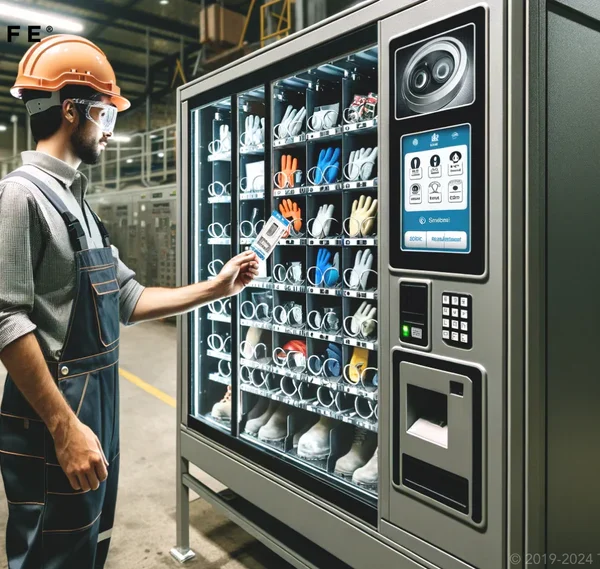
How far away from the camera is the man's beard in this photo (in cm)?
177

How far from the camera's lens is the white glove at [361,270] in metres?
2.40

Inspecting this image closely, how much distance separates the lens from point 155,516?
3182 millimetres

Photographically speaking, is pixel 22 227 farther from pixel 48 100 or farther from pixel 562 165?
pixel 562 165

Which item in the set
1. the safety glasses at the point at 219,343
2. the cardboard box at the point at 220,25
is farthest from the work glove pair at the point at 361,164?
the cardboard box at the point at 220,25

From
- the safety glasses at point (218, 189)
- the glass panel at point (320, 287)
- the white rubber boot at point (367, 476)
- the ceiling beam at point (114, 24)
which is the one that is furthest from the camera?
the ceiling beam at point (114, 24)

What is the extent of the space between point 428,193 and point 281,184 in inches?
42.7

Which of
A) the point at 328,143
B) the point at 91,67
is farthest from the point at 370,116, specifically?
the point at 91,67

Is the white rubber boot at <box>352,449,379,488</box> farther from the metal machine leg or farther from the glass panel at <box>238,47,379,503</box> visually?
the metal machine leg

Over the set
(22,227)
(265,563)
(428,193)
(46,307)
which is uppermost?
(428,193)

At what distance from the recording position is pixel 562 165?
1560mm

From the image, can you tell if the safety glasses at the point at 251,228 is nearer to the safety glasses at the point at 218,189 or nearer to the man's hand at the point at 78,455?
the safety glasses at the point at 218,189

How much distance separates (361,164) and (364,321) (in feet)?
2.28

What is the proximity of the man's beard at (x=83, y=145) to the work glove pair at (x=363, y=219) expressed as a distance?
3.62 feet

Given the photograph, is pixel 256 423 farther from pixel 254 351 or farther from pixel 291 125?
pixel 291 125
